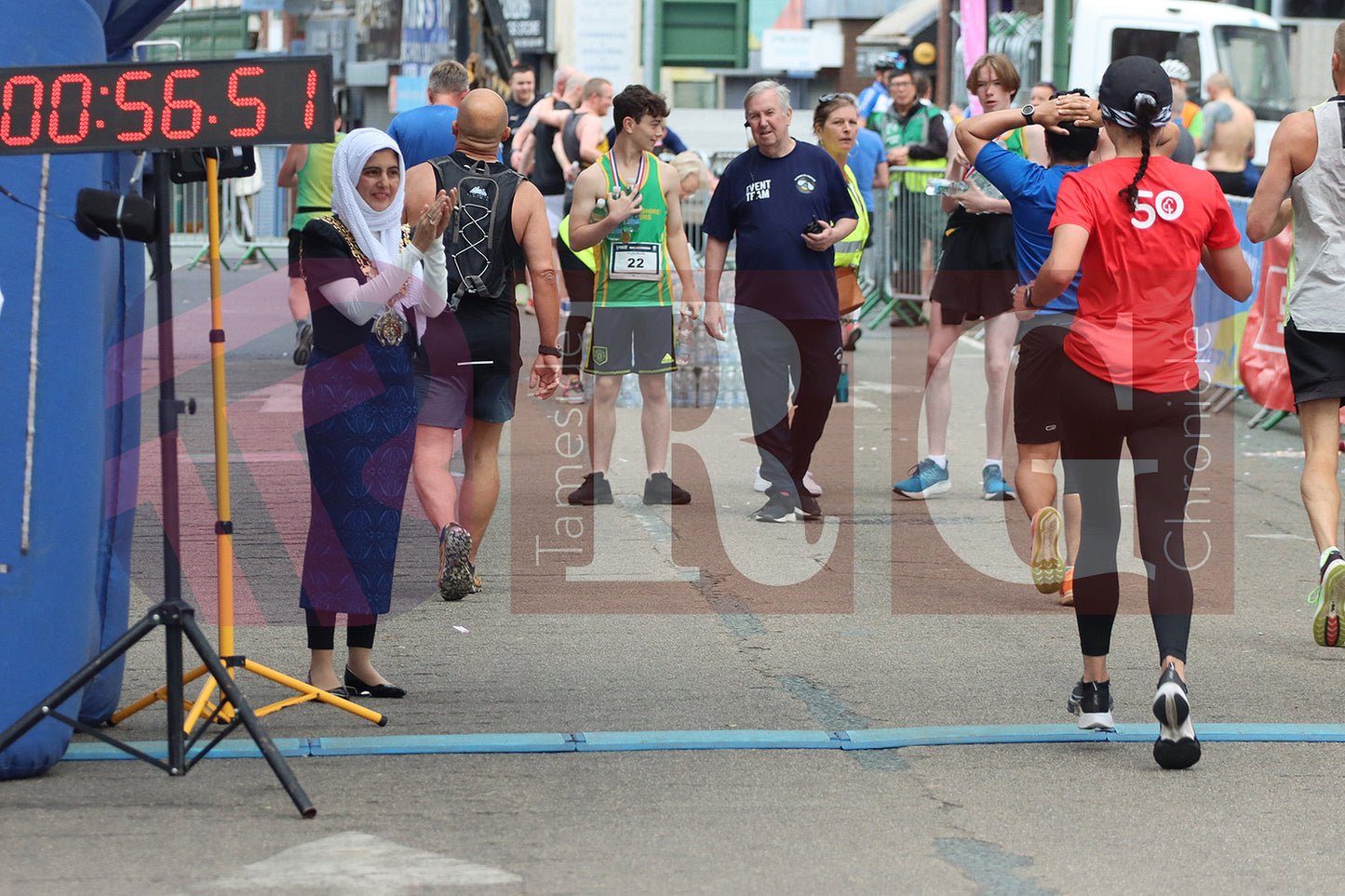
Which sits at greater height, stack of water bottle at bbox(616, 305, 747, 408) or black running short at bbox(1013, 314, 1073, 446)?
black running short at bbox(1013, 314, 1073, 446)

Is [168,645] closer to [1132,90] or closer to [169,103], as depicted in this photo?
[169,103]

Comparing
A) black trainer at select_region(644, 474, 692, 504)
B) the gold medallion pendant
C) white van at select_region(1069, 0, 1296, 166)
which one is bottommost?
black trainer at select_region(644, 474, 692, 504)

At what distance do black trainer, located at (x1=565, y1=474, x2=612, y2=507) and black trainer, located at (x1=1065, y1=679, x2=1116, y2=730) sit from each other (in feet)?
13.6

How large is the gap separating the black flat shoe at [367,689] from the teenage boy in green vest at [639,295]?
3.45m

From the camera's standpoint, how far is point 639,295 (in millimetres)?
9242

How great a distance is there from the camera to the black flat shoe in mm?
5695

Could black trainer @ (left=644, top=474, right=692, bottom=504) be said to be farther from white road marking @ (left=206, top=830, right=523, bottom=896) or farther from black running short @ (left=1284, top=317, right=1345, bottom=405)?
white road marking @ (left=206, top=830, right=523, bottom=896)

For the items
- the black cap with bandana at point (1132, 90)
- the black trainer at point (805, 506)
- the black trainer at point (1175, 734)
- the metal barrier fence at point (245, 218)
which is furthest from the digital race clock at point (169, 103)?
the metal barrier fence at point (245, 218)

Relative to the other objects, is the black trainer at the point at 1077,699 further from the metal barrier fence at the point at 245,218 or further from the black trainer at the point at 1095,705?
the metal barrier fence at the point at 245,218

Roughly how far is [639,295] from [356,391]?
3.83 metres

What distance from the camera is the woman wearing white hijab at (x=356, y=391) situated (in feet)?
18.1

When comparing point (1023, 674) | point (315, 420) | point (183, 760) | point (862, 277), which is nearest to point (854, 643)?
point (1023, 674)

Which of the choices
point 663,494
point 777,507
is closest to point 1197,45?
point 663,494

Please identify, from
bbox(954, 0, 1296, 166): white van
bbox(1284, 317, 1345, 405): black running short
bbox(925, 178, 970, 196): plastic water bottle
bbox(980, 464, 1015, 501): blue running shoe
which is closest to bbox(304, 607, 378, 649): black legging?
bbox(1284, 317, 1345, 405): black running short
